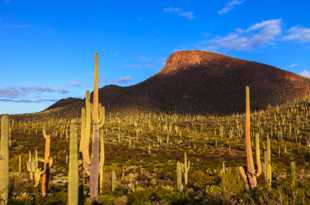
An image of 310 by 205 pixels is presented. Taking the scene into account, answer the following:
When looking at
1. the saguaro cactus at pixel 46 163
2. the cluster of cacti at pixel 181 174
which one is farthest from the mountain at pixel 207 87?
the saguaro cactus at pixel 46 163

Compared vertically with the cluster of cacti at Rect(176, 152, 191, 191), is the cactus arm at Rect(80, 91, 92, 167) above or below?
above

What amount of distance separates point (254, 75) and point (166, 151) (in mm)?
84958

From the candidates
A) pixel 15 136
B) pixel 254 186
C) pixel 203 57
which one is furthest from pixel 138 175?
pixel 203 57

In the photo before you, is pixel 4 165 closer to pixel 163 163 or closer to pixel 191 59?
pixel 163 163

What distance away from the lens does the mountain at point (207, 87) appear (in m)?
104

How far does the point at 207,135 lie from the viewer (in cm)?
5572

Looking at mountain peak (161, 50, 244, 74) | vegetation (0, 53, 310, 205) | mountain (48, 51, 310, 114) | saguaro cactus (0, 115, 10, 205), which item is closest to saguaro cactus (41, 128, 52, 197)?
A: vegetation (0, 53, 310, 205)

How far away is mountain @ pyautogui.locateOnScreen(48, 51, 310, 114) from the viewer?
104 m

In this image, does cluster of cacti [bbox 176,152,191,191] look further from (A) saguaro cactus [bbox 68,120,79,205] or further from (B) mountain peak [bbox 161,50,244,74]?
(B) mountain peak [bbox 161,50,244,74]

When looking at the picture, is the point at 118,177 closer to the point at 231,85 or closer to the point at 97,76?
the point at 97,76

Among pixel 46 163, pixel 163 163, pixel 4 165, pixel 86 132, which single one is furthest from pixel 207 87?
pixel 4 165

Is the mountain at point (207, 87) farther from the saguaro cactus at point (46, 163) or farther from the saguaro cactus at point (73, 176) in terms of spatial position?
the saguaro cactus at point (73, 176)

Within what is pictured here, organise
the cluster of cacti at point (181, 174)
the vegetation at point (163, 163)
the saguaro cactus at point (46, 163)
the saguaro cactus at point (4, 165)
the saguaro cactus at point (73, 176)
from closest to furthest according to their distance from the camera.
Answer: the saguaro cactus at point (73, 176), the saguaro cactus at point (4, 165), the vegetation at point (163, 163), the saguaro cactus at point (46, 163), the cluster of cacti at point (181, 174)

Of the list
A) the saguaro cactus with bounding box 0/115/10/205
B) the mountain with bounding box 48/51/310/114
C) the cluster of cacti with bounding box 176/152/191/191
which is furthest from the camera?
the mountain with bounding box 48/51/310/114
